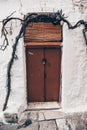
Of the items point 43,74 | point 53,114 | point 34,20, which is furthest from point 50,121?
point 34,20

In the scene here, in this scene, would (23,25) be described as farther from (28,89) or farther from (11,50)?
(28,89)

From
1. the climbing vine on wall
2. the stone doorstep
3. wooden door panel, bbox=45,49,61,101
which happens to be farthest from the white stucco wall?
wooden door panel, bbox=45,49,61,101

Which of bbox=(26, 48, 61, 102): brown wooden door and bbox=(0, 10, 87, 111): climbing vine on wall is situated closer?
bbox=(0, 10, 87, 111): climbing vine on wall

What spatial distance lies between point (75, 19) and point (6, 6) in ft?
6.41

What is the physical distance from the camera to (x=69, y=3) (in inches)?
349

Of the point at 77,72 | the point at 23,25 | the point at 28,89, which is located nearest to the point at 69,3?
the point at 23,25

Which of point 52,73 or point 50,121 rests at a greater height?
point 52,73

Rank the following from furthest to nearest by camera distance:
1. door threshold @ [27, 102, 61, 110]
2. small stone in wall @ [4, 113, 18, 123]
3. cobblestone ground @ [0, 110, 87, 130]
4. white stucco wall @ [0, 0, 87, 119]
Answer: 1. door threshold @ [27, 102, 61, 110]
2. small stone in wall @ [4, 113, 18, 123]
3. cobblestone ground @ [0, 110, 87, 130]
4. white stucco wall @ [0, 0, 87, 119]

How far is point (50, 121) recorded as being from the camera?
935 centimetres

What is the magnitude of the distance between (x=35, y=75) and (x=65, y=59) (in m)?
1.08

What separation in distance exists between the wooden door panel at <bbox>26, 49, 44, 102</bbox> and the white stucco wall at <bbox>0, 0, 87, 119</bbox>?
0.30 metres

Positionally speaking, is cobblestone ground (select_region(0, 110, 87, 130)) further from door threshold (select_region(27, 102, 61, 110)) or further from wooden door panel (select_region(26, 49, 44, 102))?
wooden door panel (select_region(26, 49, 44, 102))

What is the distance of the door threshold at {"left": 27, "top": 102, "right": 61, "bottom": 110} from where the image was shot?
966 centimetres

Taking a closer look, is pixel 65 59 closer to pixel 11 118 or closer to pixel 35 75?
pixel 35 75
